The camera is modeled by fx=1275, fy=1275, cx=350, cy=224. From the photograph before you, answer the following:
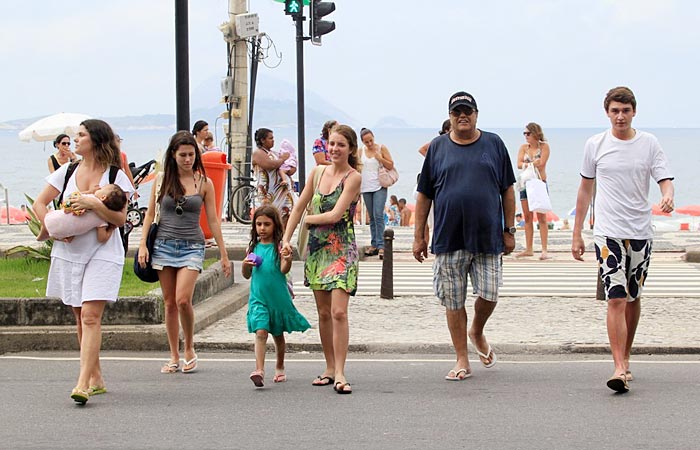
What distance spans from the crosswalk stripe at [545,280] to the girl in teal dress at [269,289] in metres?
4.99

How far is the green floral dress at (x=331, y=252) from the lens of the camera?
8.98 metres

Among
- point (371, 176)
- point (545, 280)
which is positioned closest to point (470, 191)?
point (545, 280)

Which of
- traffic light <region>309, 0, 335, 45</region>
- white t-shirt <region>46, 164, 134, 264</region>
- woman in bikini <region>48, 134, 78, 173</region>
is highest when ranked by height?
traffic light <region>309, 0, 335, 45</region>

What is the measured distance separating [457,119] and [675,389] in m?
2.41

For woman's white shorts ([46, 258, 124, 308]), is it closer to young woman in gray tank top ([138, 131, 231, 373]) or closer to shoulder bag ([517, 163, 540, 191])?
young woman in gray tank top ([138, 131, 231, 373])

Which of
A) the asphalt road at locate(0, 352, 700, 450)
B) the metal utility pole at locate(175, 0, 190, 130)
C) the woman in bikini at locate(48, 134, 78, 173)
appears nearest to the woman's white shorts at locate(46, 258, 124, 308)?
the asphalt road at locate(0, 352, 700, 450)

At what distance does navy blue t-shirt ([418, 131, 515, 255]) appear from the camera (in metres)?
9.02

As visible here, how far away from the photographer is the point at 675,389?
8828 mm

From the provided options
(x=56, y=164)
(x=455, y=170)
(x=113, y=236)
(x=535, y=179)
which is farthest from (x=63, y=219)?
(x=535, y=179)

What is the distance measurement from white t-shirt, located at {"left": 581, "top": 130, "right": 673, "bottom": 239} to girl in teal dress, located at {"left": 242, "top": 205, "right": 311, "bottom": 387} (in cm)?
229

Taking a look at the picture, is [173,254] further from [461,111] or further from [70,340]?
[461,111]

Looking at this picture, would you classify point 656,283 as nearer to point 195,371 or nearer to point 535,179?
point 535,179

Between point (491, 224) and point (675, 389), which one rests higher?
point (491, 224)

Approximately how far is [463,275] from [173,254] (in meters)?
2.21
